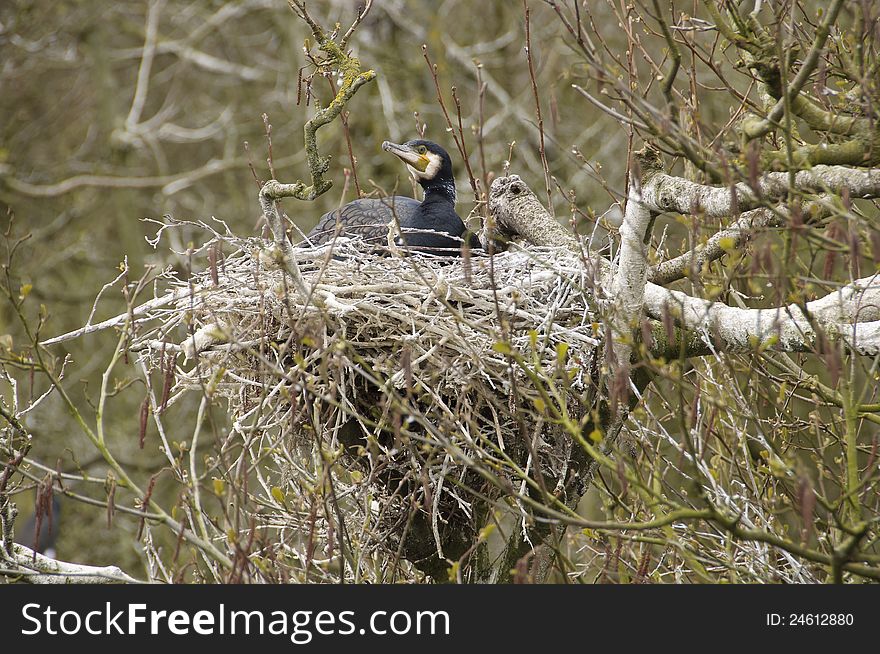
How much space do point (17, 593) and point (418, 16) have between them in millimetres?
7961

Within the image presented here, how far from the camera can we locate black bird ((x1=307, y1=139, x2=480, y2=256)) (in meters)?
5.37

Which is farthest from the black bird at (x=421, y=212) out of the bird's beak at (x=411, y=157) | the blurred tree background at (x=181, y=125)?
the blurred tree background at (x=181, y=125)

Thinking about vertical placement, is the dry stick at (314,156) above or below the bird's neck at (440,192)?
below

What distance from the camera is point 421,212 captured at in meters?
5.59

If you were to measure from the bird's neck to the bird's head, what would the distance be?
0.02m

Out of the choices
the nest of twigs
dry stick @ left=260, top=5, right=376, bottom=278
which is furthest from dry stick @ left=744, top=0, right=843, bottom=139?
dry stick @ left=260, top=5, right=376, bottom=278

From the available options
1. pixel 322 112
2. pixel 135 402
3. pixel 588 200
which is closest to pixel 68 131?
pixel 135 402

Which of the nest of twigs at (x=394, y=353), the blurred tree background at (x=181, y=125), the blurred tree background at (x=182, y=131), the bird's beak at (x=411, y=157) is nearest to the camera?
the nest of twigs at (x=394, y=353)

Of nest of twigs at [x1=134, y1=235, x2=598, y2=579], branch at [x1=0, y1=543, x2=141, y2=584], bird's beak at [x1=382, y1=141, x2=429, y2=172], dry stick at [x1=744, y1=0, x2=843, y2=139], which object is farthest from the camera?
bird's beak at [x1=382, y1=141, x2=429, y2=172]

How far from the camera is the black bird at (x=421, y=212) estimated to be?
537cm

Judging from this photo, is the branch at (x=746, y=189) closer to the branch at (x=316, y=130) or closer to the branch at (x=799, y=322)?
the branch at (x=799, y=322)

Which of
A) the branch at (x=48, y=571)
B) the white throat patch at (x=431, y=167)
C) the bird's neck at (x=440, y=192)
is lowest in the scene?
the branch at (x=48, y=571)

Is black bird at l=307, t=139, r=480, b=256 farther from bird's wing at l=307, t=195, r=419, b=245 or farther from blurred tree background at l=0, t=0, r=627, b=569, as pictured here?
blurred tree background at l=0, t=0, r=627, b=569

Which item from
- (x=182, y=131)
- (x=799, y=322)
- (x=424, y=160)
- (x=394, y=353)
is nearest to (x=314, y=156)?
(x=394, y=353)
